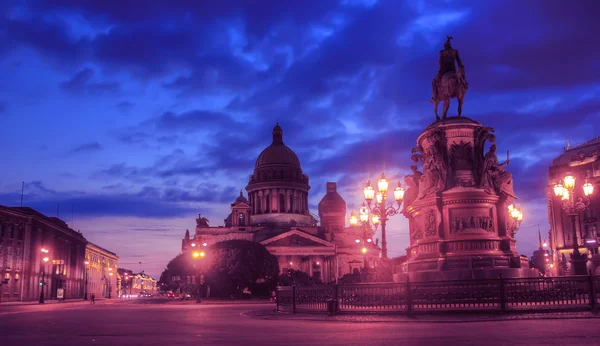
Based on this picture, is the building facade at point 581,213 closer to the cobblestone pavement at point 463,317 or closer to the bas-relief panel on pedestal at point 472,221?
the bas-relief panel on pedestal at point 472,221

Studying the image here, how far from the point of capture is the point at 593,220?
83812 mm

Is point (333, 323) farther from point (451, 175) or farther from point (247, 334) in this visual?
point (451, 175)

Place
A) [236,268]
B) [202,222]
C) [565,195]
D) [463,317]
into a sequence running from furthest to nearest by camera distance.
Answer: [202,222]
[236,268]
[565,195]
[463,317]

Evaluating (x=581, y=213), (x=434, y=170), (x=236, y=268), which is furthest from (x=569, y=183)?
(x=581, y=213)

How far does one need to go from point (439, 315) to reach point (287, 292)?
28.6ft

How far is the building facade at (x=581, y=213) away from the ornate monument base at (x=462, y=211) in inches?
2432

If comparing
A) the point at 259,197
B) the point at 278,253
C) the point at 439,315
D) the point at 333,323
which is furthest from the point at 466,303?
the point at 259,197

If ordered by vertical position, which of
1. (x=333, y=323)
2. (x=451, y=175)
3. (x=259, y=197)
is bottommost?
(x=333, y=323)

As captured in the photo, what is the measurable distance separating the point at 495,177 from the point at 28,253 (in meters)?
72.2

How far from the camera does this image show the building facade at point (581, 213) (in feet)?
275

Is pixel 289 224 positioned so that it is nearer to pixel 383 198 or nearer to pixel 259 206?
pixel 259 206

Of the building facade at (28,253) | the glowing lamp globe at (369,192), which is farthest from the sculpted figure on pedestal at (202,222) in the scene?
the glowing lamp globe at (369,192)

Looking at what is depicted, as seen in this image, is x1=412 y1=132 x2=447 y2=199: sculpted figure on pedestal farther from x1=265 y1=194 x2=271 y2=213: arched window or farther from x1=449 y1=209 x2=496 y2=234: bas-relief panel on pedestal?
x1=265 y1=194 x2=271 y2=213: arched window

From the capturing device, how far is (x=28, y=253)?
8112 centimetres
